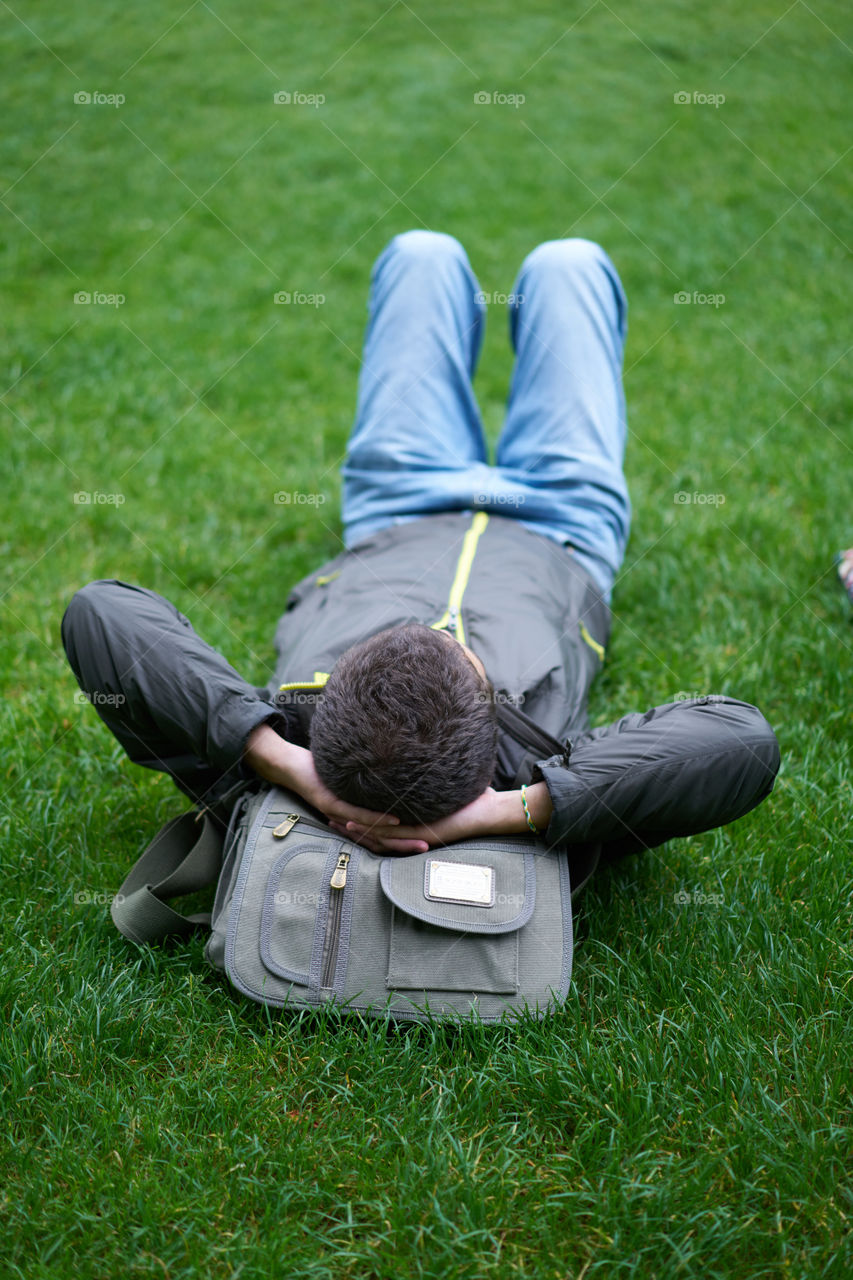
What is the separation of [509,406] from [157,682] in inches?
77.4

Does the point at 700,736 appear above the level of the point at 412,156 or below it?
below

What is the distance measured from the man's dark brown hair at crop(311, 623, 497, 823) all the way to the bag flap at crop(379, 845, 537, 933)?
11 cm

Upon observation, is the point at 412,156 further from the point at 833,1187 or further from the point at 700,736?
the point at 833,1187

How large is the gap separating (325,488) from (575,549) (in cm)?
171

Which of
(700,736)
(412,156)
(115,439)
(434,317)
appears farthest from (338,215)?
(700,736)

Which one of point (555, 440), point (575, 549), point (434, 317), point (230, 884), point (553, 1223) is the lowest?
point (553, 1223)

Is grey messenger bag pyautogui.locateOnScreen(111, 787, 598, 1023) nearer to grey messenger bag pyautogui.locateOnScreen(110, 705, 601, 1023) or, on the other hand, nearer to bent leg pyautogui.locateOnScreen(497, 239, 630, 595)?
grey messenger bag pyautogui.locateOnScreen(110, 705, 601, 1023)

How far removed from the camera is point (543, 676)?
2.68m

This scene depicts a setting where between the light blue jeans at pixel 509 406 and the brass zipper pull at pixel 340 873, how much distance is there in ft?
4.85

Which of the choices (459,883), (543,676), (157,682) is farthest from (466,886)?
(157,682)

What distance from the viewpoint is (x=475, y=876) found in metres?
2.20
